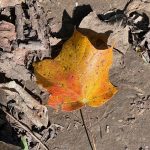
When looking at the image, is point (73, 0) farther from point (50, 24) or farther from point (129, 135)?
point (129, 135)

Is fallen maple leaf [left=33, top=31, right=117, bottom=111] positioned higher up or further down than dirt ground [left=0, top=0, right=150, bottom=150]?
higher up

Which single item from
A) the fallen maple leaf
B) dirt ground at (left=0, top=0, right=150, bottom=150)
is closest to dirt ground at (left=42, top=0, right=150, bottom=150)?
dirt ground at (left=0, top=0, right=150, bottom=150)

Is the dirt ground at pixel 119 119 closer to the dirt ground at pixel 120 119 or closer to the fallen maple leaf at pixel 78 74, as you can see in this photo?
the dirt ground at pixel 120 119

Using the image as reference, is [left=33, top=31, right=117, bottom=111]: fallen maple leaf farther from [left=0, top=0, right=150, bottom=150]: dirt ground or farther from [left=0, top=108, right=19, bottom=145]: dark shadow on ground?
[left=0, top=108, right=19, bottom=145]: dark shadow on ground

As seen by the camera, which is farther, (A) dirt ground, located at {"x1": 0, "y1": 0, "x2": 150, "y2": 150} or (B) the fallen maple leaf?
(A) dirt ground, located at {"x1": 0, "y1": 0, "x2": 150, "y2": 150}

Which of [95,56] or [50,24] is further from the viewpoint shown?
[50,24]

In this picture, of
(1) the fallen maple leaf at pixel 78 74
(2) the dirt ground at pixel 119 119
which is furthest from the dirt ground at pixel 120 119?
(1) the fallen maple leaf at pixel 78 74

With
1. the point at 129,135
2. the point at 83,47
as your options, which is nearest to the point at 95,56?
the point at 83,47
